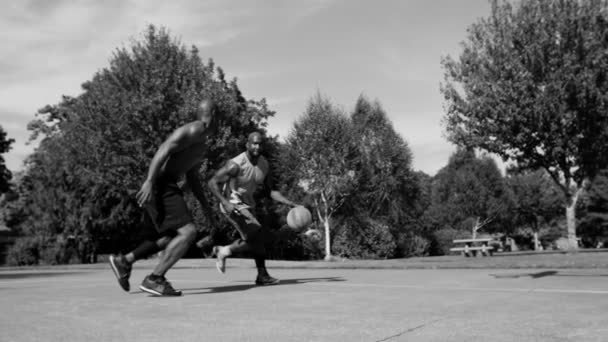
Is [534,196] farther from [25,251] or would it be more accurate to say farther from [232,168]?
[232,168]

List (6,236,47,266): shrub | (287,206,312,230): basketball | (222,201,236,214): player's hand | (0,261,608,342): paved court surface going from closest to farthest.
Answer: (0,261,608,342): paved court surface → (222,201,236,214): player's hand → (287,206,312,230): basketball → (6,236,47,266): shrub

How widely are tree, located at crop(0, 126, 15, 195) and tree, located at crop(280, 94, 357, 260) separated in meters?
27.2

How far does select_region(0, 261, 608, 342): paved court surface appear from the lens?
3520 millimetres

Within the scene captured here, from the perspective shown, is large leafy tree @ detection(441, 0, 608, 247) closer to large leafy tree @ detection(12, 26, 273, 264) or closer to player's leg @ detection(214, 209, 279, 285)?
large leafy tree @ detection(12, 26, 273, 264)

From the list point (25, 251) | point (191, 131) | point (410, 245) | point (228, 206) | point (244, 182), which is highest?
point (191, 131)

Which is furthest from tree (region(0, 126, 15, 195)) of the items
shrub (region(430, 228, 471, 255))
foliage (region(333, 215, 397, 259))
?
shrub (region(430, 228, 471, 255))

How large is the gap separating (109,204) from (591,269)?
31.6m

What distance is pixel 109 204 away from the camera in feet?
118

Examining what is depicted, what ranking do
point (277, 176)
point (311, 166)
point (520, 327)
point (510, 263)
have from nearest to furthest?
1. point (520, 327)
2. point (510, 263)
3. point (311, 166)
4. point (277, 176)

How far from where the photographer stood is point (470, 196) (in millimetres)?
58969

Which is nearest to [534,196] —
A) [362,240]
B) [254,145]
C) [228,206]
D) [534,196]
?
[534,196]

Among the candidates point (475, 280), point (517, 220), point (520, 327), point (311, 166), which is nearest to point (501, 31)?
point (311, 166)

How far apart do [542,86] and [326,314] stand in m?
22.4

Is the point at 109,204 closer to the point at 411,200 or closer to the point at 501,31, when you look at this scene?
the point at 411,200
